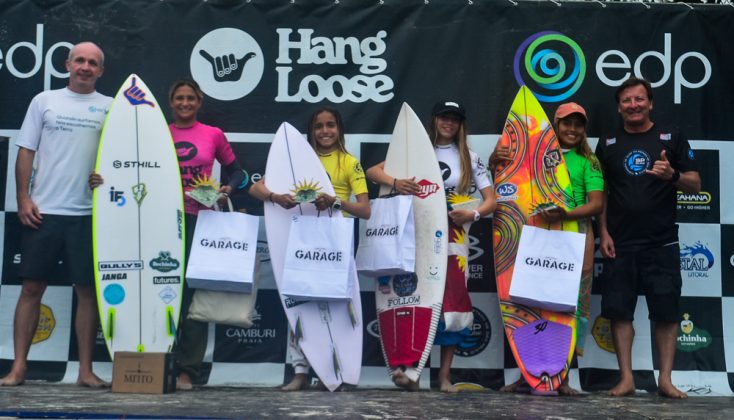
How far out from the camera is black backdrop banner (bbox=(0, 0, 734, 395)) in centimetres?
609

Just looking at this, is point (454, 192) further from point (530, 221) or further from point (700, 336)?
point (700, 336)

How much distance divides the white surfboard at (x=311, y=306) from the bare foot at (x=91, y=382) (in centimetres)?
112

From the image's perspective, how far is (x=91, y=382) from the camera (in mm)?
5531

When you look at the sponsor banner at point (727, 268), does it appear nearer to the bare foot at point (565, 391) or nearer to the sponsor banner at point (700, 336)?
the sponsor banner at point (700, 336)

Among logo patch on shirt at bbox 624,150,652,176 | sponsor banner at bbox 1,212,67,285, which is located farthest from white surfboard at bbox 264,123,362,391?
logo patch on shirt at bbox 624,150,652,176

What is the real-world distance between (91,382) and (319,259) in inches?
58.2

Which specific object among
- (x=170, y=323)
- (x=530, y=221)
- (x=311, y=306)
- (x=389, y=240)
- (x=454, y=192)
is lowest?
(x=170, y=323)

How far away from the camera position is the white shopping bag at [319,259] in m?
5.48

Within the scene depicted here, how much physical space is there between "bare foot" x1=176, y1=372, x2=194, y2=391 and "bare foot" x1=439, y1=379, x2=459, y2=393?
1.45m

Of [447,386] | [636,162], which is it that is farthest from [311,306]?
[636,162]

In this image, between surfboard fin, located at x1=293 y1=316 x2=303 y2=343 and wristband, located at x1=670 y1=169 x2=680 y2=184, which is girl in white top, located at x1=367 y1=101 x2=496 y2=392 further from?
wristband, located at x1=670 y1=169 x2=680 y2=184

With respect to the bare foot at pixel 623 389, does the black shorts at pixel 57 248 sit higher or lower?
higher

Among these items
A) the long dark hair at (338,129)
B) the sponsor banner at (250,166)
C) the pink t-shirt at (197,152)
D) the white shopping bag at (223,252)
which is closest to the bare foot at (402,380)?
the white shopping bag at (223,252)

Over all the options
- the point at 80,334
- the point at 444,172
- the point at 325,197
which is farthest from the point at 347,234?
the point at 80,334
